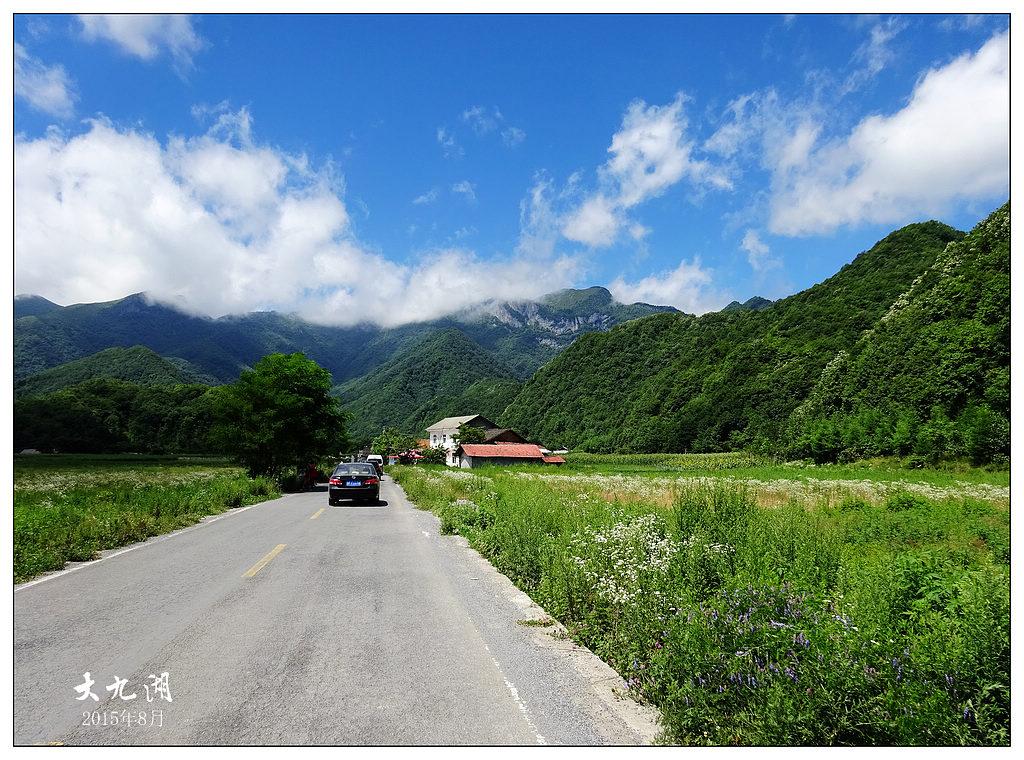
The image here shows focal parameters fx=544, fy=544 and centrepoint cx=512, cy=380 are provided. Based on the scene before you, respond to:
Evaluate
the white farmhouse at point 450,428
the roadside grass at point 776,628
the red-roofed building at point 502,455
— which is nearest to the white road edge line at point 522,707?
the roadside grass at point 776,628

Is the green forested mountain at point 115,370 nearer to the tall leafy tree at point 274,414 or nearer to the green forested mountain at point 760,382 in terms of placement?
the green forested mountain at point 760,382

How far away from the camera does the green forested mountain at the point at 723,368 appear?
86.2 m

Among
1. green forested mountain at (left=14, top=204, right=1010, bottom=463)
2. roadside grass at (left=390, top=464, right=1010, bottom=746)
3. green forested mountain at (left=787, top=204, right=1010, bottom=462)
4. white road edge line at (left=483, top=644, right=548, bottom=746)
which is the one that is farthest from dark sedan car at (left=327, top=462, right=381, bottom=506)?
green forested mountain at (left=787, top=204, right=1010, bottom=462)

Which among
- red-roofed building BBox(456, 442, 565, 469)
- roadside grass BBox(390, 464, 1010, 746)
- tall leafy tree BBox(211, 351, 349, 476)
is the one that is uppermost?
tall leafy tree BBox(211, 351, 349, 476)

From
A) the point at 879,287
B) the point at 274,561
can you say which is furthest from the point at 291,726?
the point at 879,287

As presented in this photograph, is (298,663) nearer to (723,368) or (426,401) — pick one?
(723,368)

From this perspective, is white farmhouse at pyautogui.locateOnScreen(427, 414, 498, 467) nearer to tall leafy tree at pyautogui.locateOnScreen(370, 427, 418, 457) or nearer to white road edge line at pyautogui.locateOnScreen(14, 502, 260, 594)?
tall leafy tree at pyautogui.locateOnScreen(370, 427, 418, 457)

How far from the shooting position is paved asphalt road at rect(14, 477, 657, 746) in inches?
142

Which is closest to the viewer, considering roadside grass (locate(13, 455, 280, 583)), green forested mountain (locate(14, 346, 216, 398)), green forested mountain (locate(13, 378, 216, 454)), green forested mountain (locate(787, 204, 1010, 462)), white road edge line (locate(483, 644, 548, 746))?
white road edge line (locate(483, 644, 548, 746))

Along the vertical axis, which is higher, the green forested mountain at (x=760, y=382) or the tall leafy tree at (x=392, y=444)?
the green forested mountain at (x=760, y=382)

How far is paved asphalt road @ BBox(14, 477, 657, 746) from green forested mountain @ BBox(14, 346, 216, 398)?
344ft

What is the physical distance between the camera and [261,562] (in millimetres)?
9445

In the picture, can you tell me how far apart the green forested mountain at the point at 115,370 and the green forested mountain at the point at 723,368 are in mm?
82080
